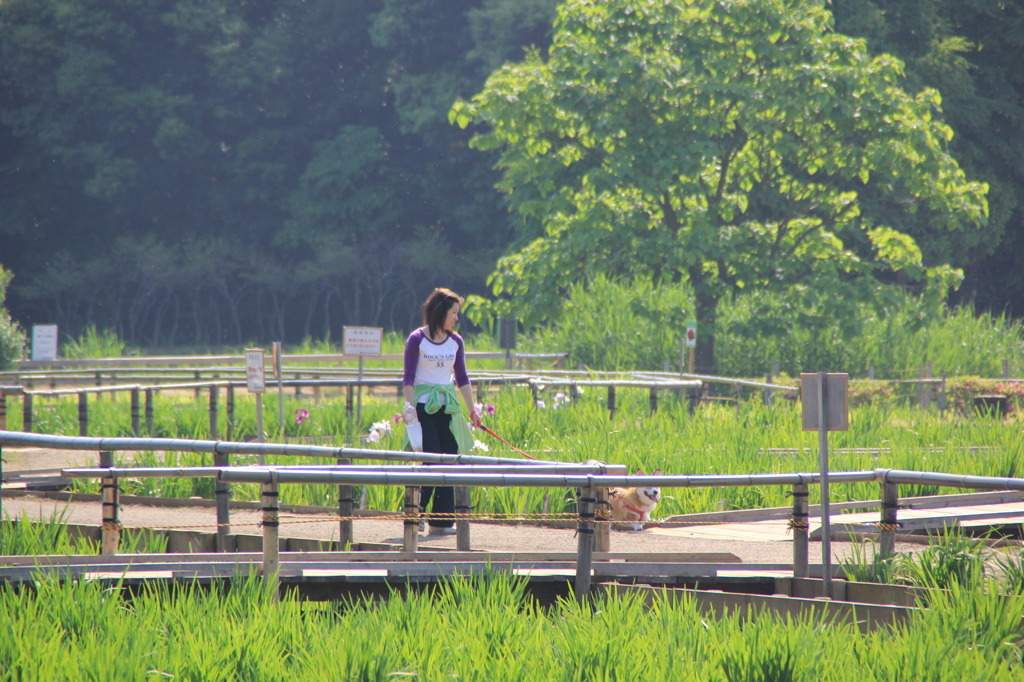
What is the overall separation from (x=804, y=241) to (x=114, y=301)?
32.9 m

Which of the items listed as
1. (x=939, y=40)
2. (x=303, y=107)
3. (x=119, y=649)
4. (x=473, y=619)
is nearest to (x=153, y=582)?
(x=119, y=649)

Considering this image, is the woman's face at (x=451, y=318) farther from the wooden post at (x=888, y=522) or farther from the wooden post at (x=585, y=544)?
the wooden post at (x=888, y=522)

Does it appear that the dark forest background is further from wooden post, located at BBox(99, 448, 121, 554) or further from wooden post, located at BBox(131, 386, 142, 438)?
wooden post, located at BBox(99, 448, 121, 554)

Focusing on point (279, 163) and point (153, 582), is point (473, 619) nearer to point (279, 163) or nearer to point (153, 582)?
point (153, 582)

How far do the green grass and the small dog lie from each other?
121 inches

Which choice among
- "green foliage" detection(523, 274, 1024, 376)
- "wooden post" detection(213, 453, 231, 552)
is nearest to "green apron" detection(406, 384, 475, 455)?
"wooden post" detection(213, 453, 231, 552)

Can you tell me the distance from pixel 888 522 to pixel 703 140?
1616cm

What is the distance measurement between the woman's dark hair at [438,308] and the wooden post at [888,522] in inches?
Result: 116

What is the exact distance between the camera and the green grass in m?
4.18

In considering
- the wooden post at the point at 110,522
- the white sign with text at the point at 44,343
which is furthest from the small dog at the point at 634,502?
the white sign with text at the point at 44,343

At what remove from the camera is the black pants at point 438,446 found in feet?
25.4

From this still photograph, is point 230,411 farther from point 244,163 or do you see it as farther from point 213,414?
point 244,163

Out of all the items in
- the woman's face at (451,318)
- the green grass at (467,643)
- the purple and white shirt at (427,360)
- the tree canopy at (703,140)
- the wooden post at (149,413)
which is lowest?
the green grass at (467,643)

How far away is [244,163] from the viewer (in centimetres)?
5059
